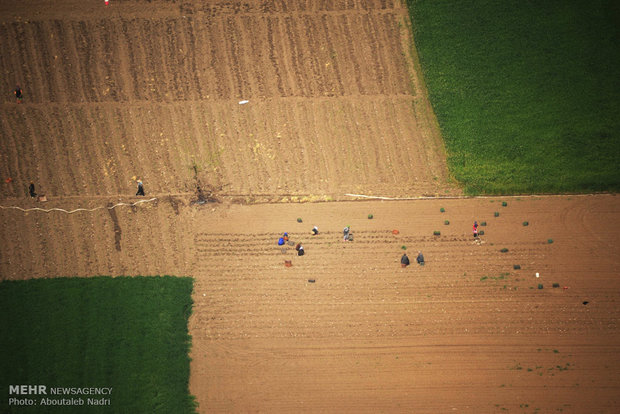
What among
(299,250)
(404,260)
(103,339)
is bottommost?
(103,339)

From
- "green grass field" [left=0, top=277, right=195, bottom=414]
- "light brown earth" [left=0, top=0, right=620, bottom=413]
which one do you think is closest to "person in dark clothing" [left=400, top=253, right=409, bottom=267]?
"light brown earth" [left=0, top=0, right=620, bottom=413]

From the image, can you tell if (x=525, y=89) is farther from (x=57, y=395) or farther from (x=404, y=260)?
(x=57, y=395)

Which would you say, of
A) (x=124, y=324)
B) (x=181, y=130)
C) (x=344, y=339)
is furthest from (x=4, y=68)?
(x=344, y=339)

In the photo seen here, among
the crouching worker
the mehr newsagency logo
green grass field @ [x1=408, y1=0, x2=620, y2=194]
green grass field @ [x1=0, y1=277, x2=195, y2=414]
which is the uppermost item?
green grass field @ [x1=408, y1=0, x2=620, y2=194]

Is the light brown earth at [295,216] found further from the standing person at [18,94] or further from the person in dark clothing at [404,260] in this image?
the person in dark clothing at [404,260]

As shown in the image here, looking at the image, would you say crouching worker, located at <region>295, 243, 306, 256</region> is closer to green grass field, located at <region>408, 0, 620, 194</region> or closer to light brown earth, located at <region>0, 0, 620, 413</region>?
light brown earth, located at <region>0, 0, 620, 413</region>

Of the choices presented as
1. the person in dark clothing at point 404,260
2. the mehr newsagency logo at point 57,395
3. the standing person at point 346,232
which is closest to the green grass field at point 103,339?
the mehr newsagency logo at point 57,395

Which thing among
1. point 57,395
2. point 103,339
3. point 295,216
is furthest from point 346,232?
point 57,395
